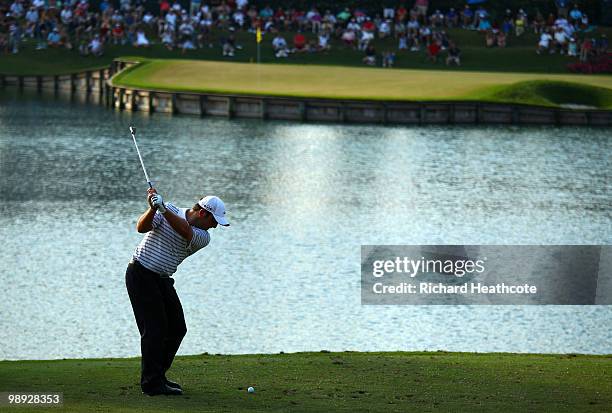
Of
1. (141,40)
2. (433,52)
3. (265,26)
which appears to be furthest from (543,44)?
(141,40)

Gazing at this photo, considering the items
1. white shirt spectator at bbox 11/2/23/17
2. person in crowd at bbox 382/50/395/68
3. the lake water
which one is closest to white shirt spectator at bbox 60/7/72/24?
white shirt spectator at bbox 11/2/23/17

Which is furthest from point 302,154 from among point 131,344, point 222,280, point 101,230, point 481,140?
point 131,344

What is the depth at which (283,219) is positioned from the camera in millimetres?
37125

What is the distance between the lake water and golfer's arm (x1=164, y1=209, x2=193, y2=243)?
823cm

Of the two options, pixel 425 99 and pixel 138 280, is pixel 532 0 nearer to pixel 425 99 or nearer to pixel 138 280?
pixel 425 99

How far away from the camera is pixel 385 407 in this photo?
14523mm

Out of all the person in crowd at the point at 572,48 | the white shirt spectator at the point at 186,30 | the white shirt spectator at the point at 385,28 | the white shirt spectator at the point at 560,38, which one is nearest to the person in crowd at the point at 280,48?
the white shirt spectator at the point at 186,30

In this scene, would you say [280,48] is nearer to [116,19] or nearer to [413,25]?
[413,25]

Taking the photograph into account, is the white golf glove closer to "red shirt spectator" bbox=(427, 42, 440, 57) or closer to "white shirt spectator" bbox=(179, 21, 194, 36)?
"red shirt spectator" bbox=(427, 42, 440, 57)

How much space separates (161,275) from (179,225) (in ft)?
2.12

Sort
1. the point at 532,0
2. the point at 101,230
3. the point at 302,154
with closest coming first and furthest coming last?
the point at 101,230, the point at 302,154, the point at 532,0

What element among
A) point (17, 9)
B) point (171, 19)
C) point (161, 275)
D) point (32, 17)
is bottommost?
point (32, 17)

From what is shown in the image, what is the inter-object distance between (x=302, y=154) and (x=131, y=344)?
30.6m

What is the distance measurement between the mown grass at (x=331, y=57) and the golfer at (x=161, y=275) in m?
65.3
